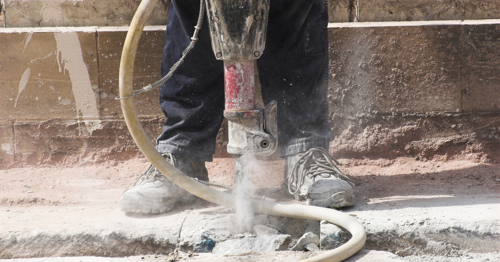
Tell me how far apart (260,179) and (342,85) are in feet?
2.28

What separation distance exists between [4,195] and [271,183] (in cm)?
128

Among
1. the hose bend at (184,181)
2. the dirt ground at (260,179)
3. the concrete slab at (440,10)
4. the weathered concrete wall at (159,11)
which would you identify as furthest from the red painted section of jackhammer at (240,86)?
the concrete slab at (440,10)

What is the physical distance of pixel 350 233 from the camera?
1.53 metres

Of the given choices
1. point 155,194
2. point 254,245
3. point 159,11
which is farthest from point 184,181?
point 159,11

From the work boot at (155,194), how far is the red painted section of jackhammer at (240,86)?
20.1 inches

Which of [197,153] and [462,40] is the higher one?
[462,40]

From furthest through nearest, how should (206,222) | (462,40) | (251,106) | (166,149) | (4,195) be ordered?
(462,40)
(4,195)
(166,149)
(206,222)
(251,106)

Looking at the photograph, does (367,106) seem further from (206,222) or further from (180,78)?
(206,222)

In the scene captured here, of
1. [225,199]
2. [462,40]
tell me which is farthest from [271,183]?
[462,40]

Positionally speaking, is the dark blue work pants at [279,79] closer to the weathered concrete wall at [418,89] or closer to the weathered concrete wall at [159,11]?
the weathered concrete wall at [418,89]

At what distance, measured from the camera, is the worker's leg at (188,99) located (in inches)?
75.6

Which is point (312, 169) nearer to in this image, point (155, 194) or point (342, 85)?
point (155, 194)

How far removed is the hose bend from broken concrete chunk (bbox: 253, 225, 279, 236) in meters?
0.05

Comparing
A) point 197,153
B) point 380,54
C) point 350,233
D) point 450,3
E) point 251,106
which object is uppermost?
point 450,3
